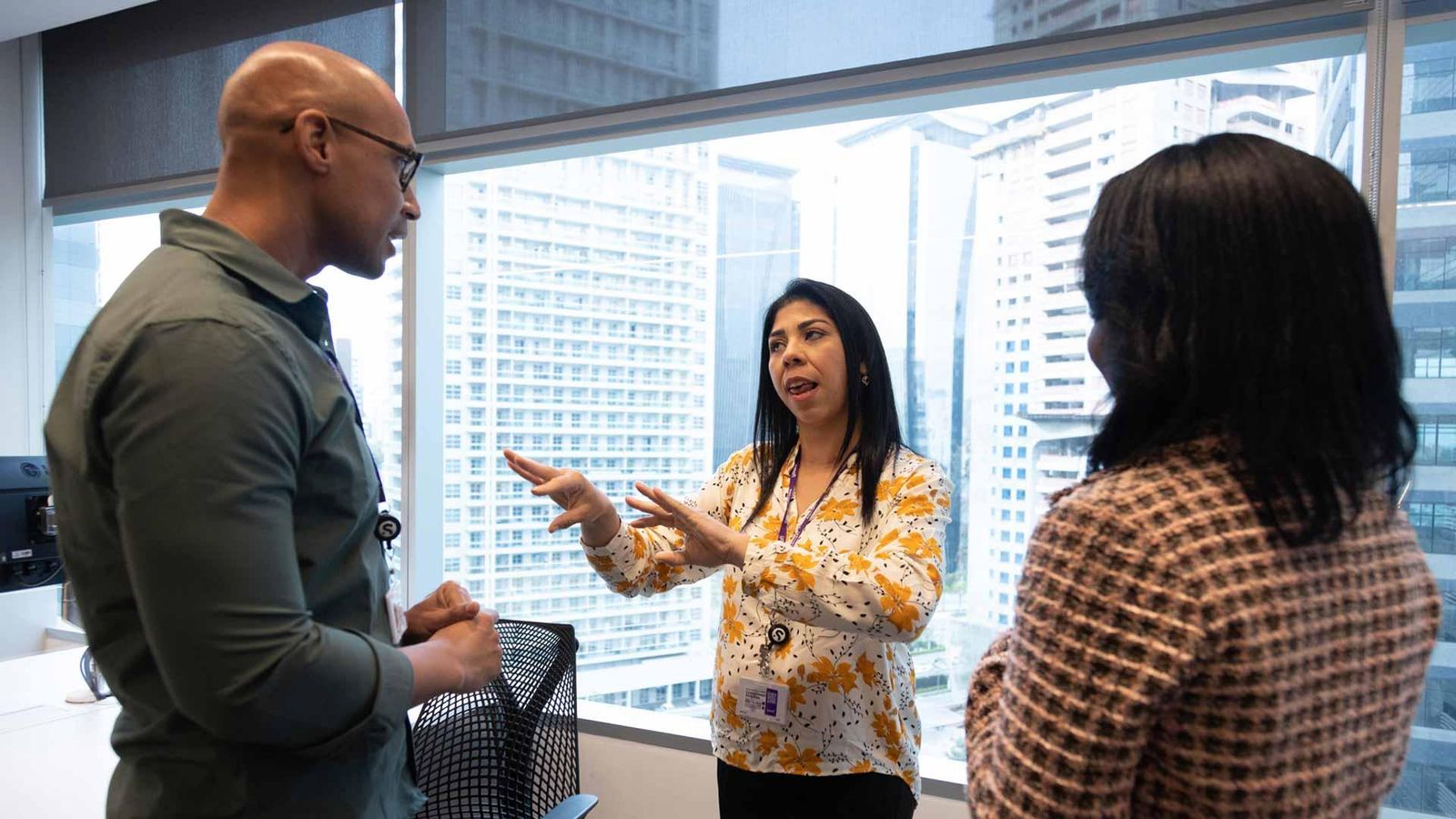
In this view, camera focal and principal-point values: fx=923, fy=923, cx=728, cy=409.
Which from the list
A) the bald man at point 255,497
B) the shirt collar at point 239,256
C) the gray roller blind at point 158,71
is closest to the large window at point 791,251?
the gray roller blind at point 158,71

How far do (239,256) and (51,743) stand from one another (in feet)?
6.03

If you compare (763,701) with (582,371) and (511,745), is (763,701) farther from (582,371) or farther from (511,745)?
(582,371)

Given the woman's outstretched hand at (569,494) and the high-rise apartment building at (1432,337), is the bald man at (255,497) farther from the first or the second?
the high-rise apartment building at (1432,337)

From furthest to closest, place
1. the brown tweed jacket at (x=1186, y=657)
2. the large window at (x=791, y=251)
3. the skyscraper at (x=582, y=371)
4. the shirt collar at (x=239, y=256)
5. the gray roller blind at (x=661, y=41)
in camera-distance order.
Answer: the skyscraper at (x=582, y=371)
the gray roller blind at (x=661, y=41)
the large window at (x=791, y=251)
the shirt collar at (x=239, y=256)
the brown tweed jacket at (x=1186, y=657)

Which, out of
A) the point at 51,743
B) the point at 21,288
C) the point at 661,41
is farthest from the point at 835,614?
the point at 21,288

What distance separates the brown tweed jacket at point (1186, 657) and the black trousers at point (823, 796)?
1023 millimetres

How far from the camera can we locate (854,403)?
2053 mm

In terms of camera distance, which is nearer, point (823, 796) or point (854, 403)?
point (823, 796)

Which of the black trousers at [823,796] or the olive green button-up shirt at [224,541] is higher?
the olive green button-up shirt at [224,541]

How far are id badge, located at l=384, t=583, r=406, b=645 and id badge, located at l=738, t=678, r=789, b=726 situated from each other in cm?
84

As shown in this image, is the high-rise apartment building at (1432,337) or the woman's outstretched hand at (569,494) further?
the high-rise apartment building at (1432,337)

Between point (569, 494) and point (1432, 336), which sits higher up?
point (1432, 336)

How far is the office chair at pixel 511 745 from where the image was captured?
2.06 meters

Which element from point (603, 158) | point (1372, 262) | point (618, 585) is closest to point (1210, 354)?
point (1372, 262)
